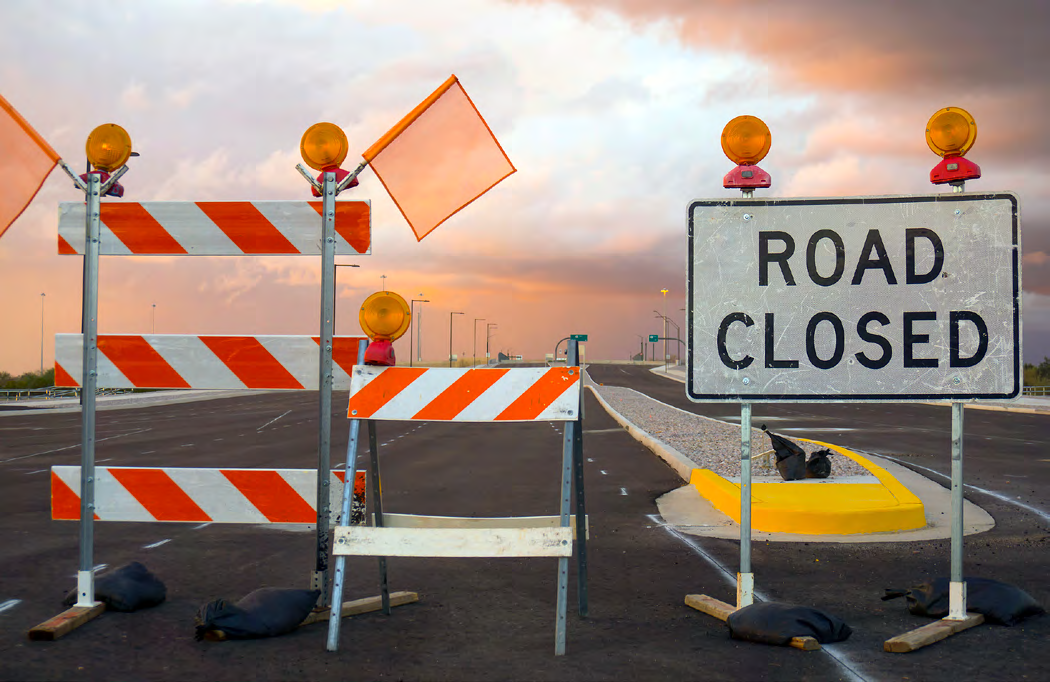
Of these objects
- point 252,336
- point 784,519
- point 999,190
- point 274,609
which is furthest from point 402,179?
point 784,519

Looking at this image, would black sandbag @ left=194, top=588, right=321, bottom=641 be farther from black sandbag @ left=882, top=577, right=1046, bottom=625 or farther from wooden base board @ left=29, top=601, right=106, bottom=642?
black sandbag @ left=882, top=577, right=1046, bottom=625

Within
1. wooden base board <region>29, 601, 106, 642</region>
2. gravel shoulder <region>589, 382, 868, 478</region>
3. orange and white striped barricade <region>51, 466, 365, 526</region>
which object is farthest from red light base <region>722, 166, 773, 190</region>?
gravel shoulder <region>589, 382, 868, 478</region>

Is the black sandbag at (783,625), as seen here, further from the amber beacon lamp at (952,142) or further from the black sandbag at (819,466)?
the black sandbag at (819,466)

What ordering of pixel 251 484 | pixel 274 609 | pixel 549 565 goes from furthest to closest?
pixel 549 565, pixel 251 484, pixel 274 609

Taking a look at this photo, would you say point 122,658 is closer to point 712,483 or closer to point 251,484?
point 251,484

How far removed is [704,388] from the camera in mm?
6262

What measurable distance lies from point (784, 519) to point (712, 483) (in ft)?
7.22

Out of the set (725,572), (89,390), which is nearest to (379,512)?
(89,390)

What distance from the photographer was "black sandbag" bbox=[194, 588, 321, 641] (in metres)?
5.57

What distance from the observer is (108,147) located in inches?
259

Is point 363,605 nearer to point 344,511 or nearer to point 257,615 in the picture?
point 257,615

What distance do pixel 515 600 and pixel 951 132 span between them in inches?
177

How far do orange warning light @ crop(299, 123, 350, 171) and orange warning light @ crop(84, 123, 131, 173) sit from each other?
1403mm

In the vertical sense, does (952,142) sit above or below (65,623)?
above
